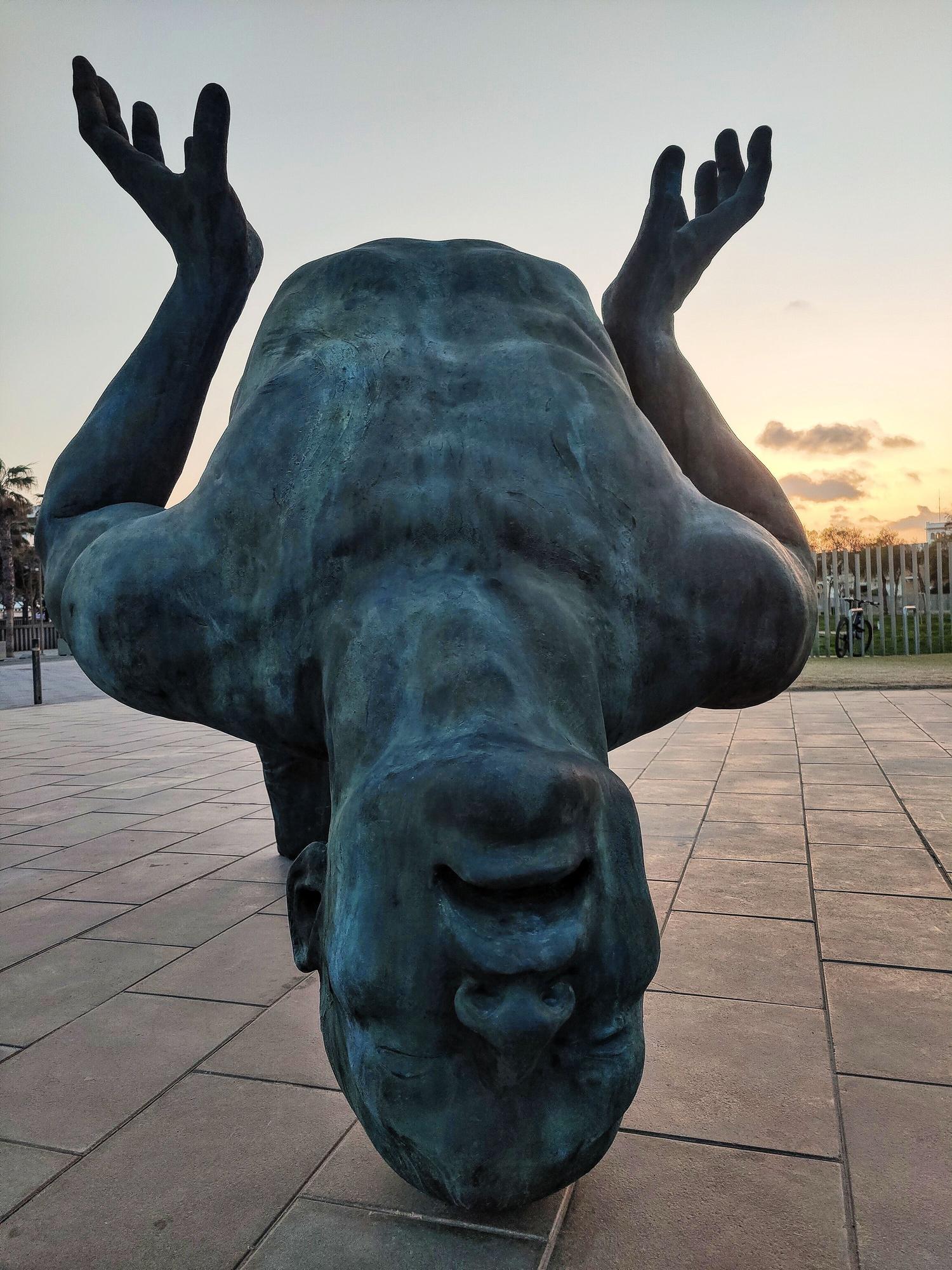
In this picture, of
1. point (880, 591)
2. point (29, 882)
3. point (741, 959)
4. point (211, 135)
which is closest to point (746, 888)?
point (741, 959)

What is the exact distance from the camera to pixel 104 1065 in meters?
2.28

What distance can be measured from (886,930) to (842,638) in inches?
768

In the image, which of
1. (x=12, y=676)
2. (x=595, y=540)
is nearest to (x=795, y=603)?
(x=595, y=540)

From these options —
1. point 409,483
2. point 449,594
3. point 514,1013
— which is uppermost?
point 409,483

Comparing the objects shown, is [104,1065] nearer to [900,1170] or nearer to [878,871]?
[900,1170]

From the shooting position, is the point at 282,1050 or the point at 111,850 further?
the point at 111,850

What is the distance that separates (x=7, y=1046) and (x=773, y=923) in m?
2.32

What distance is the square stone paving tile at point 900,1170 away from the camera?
155 cm

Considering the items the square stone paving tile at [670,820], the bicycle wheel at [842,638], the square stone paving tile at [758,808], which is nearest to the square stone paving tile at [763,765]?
the square stone paving tile at [758,808]

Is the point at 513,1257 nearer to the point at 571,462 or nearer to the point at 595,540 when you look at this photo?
the point at 595,540

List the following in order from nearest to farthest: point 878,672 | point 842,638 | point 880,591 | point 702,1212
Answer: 1. point 702,1212
2. point 878,672
3. point 880,591
4. point 842,638

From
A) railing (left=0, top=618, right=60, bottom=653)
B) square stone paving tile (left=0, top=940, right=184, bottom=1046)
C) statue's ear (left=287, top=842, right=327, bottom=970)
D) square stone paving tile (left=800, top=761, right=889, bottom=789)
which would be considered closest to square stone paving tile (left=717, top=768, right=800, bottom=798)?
square stone paving tile (left=800, top=761, right=889, bottom=789)

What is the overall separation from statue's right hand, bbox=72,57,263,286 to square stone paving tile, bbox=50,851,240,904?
241cm

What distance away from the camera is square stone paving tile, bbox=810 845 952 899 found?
3.57 metres
